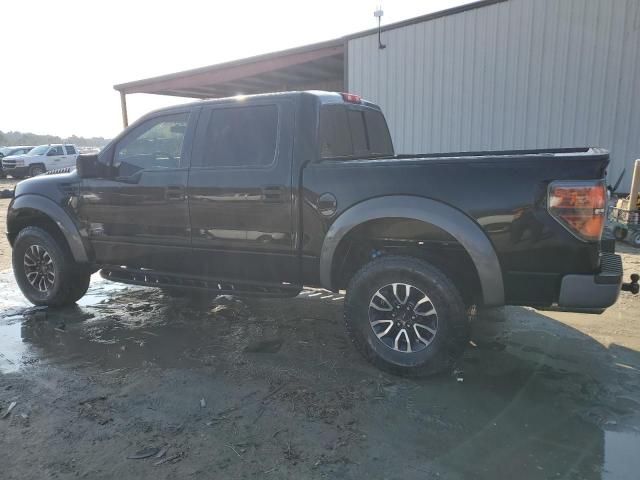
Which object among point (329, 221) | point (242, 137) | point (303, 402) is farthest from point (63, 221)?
point (303, 402)

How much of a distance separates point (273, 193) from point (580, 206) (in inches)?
82.4

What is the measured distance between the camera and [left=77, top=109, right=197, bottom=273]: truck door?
420 centimetres

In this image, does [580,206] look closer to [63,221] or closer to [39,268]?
[63,221]

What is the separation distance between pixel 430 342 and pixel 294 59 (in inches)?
462

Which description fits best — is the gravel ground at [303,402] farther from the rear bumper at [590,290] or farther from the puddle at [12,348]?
the rear bumper at [590,290]

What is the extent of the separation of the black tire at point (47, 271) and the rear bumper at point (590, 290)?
436 centimetres

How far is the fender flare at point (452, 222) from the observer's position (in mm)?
3098

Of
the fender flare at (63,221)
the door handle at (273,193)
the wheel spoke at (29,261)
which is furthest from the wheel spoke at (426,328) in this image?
the wheel spoke at (29,261)

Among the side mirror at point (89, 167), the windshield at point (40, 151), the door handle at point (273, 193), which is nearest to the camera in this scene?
the door handle at point (273, 193)

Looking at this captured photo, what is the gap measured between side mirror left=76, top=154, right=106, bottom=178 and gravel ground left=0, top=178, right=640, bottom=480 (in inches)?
55.5

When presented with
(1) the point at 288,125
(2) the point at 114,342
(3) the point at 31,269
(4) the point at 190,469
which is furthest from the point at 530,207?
(3) the point at 31,269

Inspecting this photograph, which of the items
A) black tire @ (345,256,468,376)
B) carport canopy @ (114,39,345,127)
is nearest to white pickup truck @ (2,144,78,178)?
carport canopy @ (114,39,345,127)

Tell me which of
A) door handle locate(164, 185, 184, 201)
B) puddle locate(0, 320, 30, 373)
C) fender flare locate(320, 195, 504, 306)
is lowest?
puddle locate(0, 320, 30, 373)

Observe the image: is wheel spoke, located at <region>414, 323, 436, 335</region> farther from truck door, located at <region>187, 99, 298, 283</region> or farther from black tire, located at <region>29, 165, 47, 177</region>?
black tire, located at <region>29, 165, 47, 177</region>
